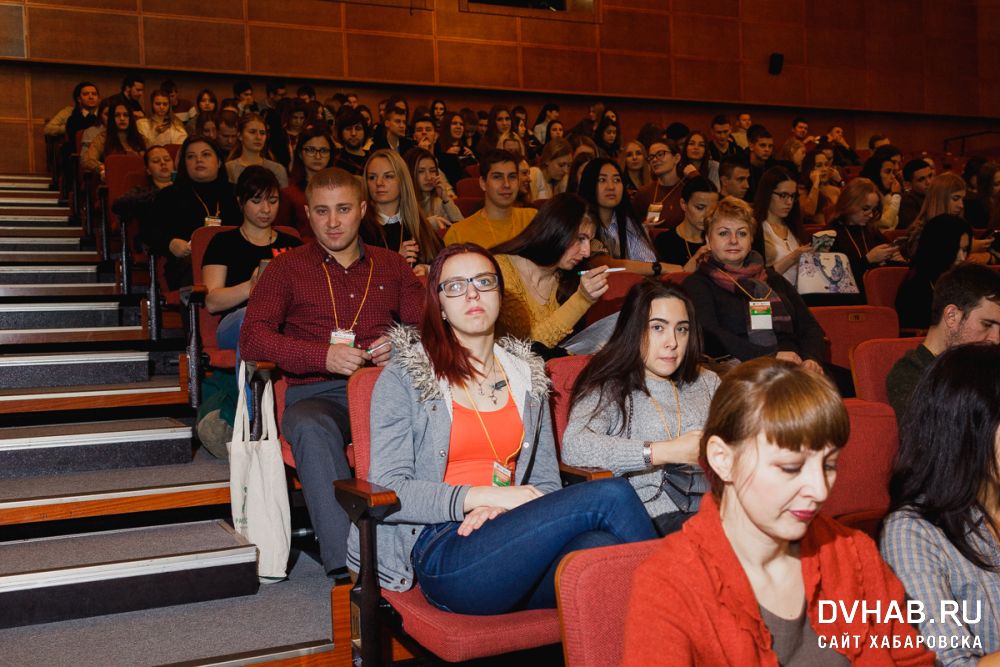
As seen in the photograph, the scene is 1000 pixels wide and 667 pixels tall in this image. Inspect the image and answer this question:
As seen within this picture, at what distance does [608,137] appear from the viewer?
777 centimetres

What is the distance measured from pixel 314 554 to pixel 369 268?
83cm

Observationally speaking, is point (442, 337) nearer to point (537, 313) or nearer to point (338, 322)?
point (338, 322)

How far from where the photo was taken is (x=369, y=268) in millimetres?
2881

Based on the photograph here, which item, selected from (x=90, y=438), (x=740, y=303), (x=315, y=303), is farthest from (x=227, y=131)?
(x=740, y=303)

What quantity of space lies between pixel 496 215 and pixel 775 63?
24.5 feet

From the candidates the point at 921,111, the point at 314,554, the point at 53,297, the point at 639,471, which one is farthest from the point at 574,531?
the point at 921,111

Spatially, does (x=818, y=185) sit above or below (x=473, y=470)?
above

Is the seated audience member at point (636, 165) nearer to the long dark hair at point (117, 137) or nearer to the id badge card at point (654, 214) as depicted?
the id badge card at point (654, 214)

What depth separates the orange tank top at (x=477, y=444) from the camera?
190 centimetres

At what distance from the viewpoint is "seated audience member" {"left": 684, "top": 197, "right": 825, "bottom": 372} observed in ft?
10.1

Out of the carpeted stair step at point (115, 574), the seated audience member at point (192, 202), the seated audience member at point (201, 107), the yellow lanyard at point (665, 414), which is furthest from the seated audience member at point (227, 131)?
the yellow lanyard at point (665, 414)

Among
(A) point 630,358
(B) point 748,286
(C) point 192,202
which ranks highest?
(C) point 192,202

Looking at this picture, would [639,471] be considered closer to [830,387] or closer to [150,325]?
[830,387]

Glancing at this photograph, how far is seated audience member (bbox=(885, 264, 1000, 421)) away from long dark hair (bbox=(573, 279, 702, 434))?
0.57 meters
